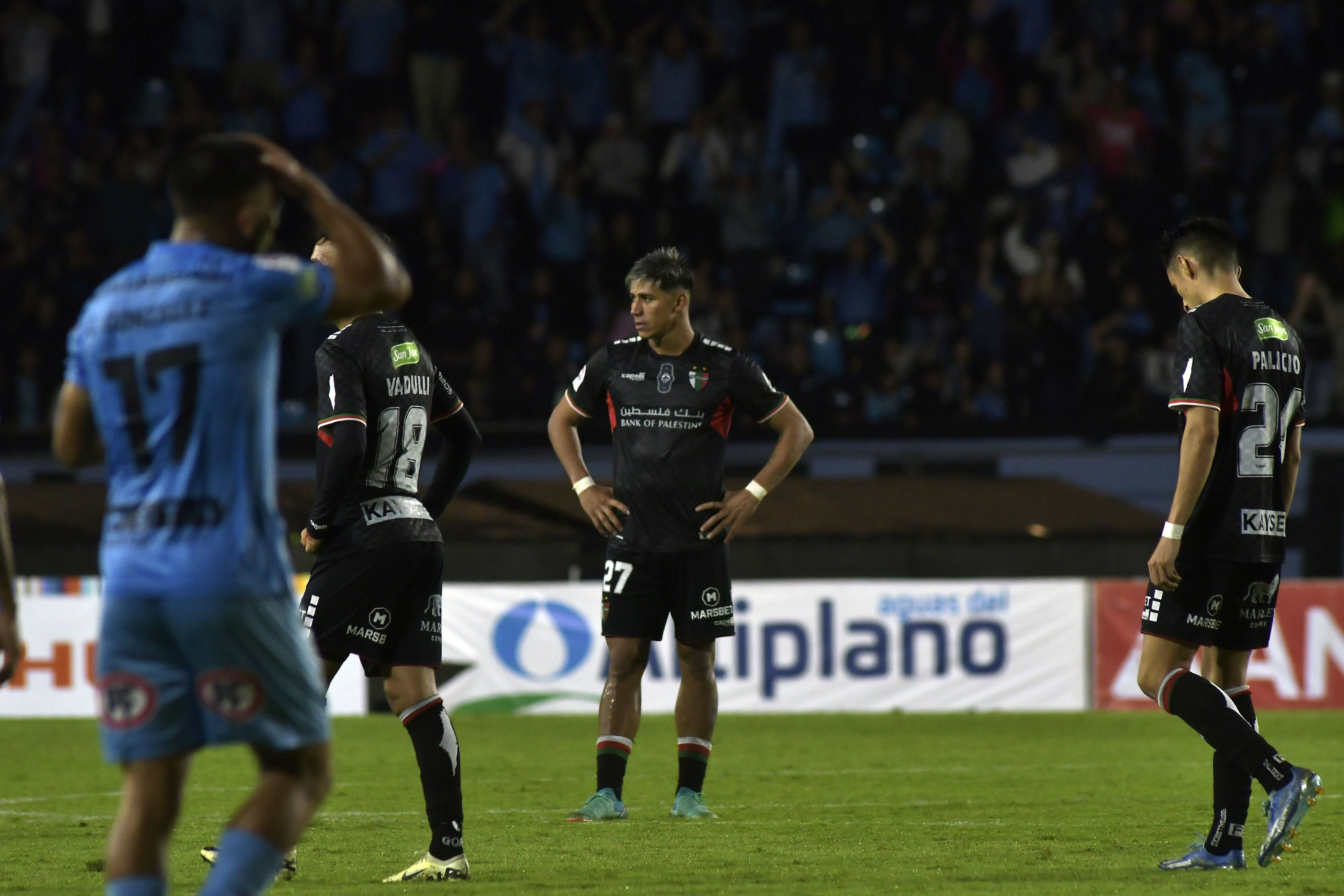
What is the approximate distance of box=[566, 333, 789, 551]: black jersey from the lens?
7.71 m

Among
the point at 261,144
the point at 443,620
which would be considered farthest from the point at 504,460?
the point at 261,144

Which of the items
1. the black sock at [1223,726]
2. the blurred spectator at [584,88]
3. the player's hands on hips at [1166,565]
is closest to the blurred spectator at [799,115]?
the blurred spectator at [584,88]

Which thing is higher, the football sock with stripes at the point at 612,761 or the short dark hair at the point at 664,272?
the short dark hair at the point at 664,272

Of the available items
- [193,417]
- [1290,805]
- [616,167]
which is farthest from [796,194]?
[193,417]

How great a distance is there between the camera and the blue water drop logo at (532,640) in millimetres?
13547

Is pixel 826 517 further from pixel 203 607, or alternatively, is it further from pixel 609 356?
pixel 203 607

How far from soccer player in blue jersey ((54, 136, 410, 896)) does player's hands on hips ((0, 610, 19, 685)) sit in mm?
638

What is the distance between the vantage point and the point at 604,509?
769cm

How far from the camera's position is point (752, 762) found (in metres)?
10.2

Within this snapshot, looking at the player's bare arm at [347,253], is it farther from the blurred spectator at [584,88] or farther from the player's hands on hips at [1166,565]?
the blurred spectator at [584,88]

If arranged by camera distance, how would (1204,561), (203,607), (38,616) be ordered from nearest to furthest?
(203,607)
(1204,561)
(38,616)

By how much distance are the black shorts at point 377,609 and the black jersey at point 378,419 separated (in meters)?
0.06

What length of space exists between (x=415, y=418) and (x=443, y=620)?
301 inches

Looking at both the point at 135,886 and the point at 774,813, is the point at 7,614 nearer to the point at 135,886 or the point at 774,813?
the point at 135,886
